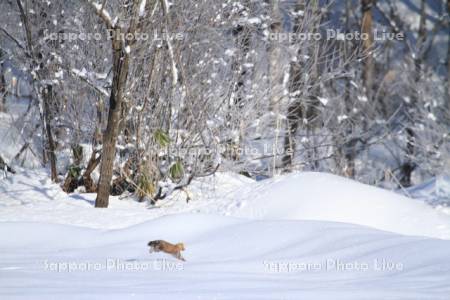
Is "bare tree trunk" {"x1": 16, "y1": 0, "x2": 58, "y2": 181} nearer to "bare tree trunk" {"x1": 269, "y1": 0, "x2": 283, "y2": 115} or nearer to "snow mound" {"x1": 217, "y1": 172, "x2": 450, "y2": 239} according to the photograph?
"snow mound" {"x1": 217, "y1": 172, "x2": 450, "y2": 239}

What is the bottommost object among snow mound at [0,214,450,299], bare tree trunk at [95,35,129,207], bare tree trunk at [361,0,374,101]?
snow mound at [0,214,450,299]

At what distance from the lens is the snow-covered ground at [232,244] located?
4984 millimetres

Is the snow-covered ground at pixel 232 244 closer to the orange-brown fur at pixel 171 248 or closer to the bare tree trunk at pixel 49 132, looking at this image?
the orange-brown fur at pixel 171 248

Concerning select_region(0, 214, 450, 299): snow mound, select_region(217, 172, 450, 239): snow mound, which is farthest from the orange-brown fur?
select_region(217, 172, 450, 239): snow mound

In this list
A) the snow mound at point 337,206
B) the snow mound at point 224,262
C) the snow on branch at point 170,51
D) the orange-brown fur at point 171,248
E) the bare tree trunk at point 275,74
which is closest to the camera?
the snow mound at point 224,262

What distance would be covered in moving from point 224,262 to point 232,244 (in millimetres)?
651

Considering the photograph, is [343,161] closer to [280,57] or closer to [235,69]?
[280,57]

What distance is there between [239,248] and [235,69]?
460 cm

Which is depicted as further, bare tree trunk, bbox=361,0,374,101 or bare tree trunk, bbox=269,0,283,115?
bare tree trunk, bbox=361,0,374,101

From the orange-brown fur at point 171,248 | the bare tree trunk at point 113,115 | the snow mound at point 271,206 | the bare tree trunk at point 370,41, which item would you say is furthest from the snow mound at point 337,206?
the bare tree trunk at point 370,41

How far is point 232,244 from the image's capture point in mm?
6684

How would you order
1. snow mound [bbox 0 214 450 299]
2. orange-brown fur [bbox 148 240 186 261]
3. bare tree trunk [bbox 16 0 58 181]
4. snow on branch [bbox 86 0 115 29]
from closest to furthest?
snow mound [bbox 0 214 450 299], orange-brown fur [bbox 148 240 186 261], snow on branch [bbox 86 0 115 29], bare tree trunk [bbox 16 0 58 181]

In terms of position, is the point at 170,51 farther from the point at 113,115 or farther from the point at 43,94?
the point at 43,94

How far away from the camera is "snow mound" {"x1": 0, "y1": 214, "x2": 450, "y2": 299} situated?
4.87 m
